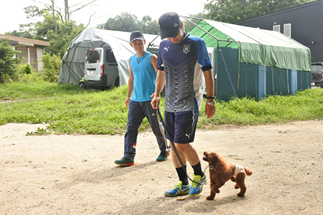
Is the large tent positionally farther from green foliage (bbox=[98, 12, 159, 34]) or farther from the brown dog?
green foliage (bbox=[98, 12, 159, 34])

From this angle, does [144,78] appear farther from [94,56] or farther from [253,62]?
[94,56]

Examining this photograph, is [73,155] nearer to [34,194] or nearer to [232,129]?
[34,194]

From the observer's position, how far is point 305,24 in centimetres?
2792

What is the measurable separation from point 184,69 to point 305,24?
28207mm

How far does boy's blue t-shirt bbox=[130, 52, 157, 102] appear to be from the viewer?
496 centimetres

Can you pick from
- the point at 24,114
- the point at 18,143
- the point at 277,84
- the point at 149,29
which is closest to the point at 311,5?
the point at 277,84

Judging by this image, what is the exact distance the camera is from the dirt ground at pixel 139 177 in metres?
3.24

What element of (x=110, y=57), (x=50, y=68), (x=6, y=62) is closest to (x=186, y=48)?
(x=110, y=57)

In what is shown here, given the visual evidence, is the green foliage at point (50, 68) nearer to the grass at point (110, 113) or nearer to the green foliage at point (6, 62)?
the green foliage at point (6, 62)

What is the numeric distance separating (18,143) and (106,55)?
34.4 feet

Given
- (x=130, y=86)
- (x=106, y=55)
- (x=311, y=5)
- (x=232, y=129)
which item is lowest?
(x=232, y=129)

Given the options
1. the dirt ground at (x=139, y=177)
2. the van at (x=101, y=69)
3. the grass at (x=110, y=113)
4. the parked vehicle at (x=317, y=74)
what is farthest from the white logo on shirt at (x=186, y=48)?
the parked vehicle at (x=317, y=74)

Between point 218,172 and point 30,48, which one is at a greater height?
point 30,48

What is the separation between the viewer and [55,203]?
3.38 metres
